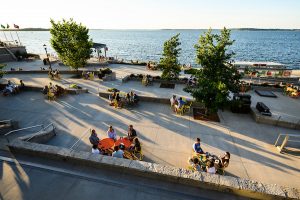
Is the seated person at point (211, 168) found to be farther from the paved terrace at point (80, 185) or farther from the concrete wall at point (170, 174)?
the paved terrace at point (80, 185)

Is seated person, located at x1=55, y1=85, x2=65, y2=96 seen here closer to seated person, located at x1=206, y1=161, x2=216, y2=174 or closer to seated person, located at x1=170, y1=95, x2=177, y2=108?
seated person, located at x1=170, y1=95, x2=177, y2=108

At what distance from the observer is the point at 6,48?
1526 inches

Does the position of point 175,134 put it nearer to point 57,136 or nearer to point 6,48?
point 57,136

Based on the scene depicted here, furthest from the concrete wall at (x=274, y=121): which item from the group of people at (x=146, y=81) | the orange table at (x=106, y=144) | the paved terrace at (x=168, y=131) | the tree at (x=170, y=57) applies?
the group of people at (x=146, y=81)

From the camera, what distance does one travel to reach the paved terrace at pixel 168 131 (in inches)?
348

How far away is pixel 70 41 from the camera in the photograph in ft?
78.2

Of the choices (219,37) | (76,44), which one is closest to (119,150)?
(219,37)

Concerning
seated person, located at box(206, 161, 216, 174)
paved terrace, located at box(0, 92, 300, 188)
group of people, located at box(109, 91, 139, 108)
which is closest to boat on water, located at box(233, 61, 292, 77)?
paved terrace, located at box(0, 92, 300, 188)

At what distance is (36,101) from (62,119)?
4817 millimetres

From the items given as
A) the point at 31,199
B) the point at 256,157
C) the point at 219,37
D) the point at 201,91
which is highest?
the point at 219,37

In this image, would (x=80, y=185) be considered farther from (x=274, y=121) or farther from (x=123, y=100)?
(x=274, y=121)

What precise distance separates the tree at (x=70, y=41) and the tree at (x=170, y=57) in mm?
10861

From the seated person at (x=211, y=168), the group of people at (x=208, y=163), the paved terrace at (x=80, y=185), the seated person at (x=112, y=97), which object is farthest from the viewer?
the seated person at (x=112, y=97)

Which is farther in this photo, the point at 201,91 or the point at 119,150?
the point at 201,91
